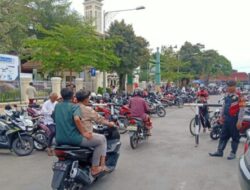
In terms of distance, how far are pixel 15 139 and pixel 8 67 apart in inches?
252

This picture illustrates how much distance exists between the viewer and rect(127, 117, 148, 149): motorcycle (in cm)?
800

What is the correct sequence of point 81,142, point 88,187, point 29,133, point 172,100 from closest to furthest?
1. point 81,142
2. point 88,187
3. point 29,133
4. point 172,100

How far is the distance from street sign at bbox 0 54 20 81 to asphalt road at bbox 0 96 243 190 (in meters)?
5.66

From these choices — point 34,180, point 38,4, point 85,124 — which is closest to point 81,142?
point 85,124

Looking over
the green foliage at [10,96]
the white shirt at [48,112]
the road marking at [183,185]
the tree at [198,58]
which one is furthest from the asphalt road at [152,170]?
the tree at [198,58]

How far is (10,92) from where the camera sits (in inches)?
560

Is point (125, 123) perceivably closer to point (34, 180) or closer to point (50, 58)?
point (34, 180)

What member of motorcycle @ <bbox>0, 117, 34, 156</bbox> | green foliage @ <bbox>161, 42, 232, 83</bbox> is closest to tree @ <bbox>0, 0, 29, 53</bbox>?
motorcycle @ <bbox>0, 117, 34, 156</bbox>

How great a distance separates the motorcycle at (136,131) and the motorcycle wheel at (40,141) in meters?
2.14

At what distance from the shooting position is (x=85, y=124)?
4.72m

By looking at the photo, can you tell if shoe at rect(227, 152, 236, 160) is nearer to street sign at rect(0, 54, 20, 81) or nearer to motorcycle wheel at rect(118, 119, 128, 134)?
motorcycle wheel at rect(118, 119, 128, 134)

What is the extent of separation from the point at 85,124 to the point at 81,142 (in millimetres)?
292

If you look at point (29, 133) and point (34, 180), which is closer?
point (34, 180)

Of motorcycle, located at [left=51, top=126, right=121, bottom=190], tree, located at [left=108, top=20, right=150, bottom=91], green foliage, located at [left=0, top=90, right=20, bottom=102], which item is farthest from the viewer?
tree, located at [left=108, top=20, right=150, bottom=91]
